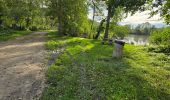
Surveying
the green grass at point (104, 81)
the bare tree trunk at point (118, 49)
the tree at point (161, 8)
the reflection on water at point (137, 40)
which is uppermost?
the tree at point (161, 8)

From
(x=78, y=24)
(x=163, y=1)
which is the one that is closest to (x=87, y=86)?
(x=163, y=1)

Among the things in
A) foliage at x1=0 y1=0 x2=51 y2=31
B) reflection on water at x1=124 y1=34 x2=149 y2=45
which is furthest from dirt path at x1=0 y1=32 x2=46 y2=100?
foliage at x1=0 y1=0 x2=51 y2=31

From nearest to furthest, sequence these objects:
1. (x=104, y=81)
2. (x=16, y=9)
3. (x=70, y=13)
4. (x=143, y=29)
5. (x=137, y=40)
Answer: (x=104, y=81)
(x=70, y=13)
(x=16, y=9)
(x=137, y=40)
(x=143, y=29)

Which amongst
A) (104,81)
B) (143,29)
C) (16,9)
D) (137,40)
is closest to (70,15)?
(16,9)

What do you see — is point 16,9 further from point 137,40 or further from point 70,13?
point 137,40

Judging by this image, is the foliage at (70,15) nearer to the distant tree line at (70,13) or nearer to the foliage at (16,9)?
the distant tree line at (70,13)

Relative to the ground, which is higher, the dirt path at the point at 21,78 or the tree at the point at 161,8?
the tree at the point at 161,8

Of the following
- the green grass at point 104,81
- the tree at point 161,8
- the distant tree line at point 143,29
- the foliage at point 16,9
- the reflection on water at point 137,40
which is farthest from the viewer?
the distant tree line at point 143,29

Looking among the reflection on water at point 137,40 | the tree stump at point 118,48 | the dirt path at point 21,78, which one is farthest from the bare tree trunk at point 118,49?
the reflection on water at point 137,40

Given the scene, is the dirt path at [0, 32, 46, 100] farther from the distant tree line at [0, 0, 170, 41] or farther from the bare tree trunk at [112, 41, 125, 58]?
the distant tree line at [0, 0, 170, 41]

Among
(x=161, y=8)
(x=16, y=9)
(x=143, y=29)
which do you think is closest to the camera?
(x=161, y=8)

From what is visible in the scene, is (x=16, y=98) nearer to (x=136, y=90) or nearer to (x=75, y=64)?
(x=136, y=90)

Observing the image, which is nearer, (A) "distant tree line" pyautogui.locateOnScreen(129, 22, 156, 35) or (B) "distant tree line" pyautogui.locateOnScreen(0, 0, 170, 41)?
(B) "distant tree line" pyautogui.locateOnScreen(0, 0, 170, 41)

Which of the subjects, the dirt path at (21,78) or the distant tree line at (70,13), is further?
the distant tree line at (70,13)
